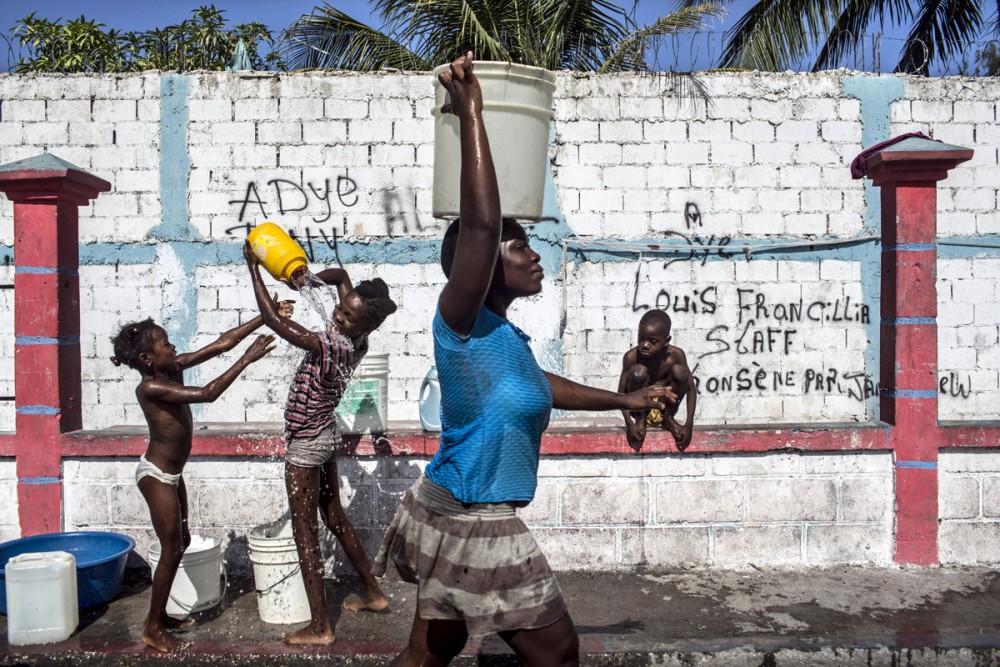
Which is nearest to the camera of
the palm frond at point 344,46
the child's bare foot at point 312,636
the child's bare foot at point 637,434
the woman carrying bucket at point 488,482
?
the woman carrying bucket at point 488,482

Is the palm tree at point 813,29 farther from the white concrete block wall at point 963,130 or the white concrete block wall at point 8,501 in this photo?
the white concrete block wall at point 8,501

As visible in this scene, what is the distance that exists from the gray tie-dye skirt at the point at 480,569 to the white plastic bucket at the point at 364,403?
2.49 m

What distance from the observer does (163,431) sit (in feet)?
13.1

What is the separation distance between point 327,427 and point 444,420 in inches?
73.0

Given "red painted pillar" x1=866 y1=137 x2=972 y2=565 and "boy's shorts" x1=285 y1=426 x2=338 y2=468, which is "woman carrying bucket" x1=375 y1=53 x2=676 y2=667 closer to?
"boy's shorts" x1=285 y1=426 x2=338 y2=468

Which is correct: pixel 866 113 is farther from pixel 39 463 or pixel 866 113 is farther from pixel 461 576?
pixel 39 463

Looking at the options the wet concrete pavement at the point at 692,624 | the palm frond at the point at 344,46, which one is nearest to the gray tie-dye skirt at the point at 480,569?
the wet concrete pavement at the point at 692,624

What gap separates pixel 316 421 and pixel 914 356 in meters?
3.39

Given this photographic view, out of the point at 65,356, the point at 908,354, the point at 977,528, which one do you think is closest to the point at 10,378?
the point at 65,356

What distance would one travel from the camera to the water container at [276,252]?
381 centimetres

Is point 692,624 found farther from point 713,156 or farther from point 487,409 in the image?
point 713,156

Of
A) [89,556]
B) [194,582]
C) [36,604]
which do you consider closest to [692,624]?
[194,582]

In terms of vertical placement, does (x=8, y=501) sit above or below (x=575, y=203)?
below

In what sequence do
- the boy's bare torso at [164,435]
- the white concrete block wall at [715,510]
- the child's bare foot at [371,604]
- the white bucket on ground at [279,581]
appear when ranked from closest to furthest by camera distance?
the boy's bare torso at [164,435]
the white bucket on ground at [279,581]
the child's bare foot at [371,604]
the white concrete block wall at [715,510]
